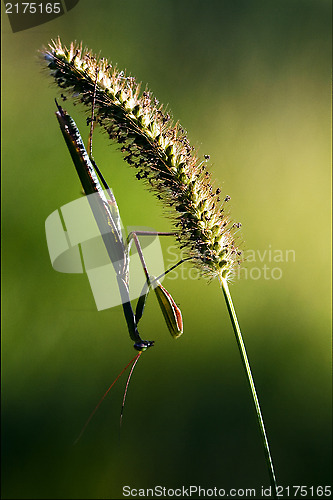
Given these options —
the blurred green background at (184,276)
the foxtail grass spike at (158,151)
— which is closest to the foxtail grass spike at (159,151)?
the foxtail grass spike at (158,151)

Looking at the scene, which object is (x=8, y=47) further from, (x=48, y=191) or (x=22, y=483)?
(x=22, y=483)

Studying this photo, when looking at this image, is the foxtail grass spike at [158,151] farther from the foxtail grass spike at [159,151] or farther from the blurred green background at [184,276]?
the blurred green background at [184,276]

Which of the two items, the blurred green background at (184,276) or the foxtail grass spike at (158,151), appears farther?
the blurred green background at (184,276)

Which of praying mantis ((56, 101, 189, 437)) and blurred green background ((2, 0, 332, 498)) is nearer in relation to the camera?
praying mantis ((56, 101, 189, 437))

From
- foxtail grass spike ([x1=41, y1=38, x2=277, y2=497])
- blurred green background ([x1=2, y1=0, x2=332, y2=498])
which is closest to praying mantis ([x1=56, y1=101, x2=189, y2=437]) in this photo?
foxtail grass spike ([x1=41, y1=38, x2=277, y2=497])

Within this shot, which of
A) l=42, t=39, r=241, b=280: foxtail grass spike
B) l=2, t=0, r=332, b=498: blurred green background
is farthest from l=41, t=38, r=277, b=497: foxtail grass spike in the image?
l=2, t=0, r=332, b=498: blurred green background

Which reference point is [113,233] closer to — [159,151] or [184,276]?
[159,151]

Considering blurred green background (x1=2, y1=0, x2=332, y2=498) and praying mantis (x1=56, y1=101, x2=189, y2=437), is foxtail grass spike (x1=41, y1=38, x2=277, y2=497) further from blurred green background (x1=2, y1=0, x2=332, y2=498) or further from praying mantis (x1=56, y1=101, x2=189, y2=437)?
blurred green background (x1=2, y1=0, x2=332, y2=498)

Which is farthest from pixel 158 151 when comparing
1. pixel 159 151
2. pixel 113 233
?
pixel 113 233

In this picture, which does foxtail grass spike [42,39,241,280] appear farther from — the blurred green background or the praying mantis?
the blurred green background
